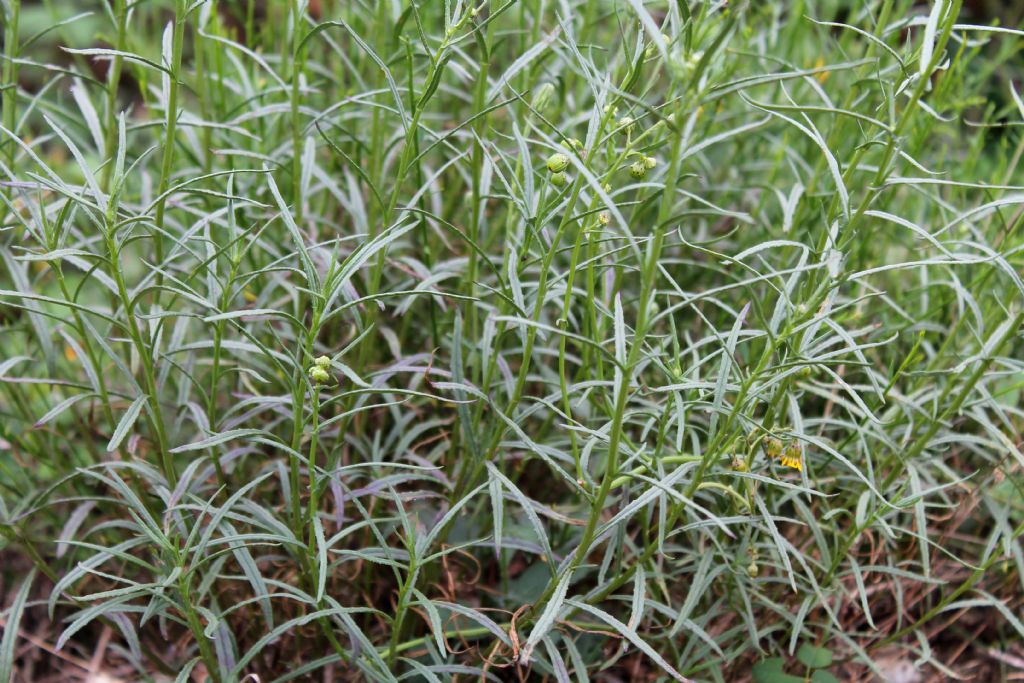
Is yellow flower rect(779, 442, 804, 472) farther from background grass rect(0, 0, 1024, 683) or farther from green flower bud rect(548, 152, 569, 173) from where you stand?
green flower bud rect(548, 152, 569, 173)

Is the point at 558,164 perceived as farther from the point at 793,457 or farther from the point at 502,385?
the point at 502,385

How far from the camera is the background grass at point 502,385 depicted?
1267 millimetres

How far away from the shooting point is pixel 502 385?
180 cm

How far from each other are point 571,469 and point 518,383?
54cm

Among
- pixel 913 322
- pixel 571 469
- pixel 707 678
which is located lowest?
pixel 707 678

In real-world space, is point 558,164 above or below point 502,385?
above

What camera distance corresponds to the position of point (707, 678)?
5.70 ft

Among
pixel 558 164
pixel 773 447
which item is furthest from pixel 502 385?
pixel 558 164

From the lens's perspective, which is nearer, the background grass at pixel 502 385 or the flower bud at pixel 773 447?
the background grass at pixel 502 385

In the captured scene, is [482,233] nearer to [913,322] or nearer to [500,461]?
[500,461]

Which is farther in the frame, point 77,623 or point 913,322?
point 913,322

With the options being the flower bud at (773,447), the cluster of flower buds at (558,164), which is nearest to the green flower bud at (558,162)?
the cluster of flower buds at (558,164)

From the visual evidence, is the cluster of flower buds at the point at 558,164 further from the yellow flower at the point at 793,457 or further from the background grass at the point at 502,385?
the yellow flower at the point at 793,457

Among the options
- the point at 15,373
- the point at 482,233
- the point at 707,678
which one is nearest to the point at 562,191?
the point at 482,233
